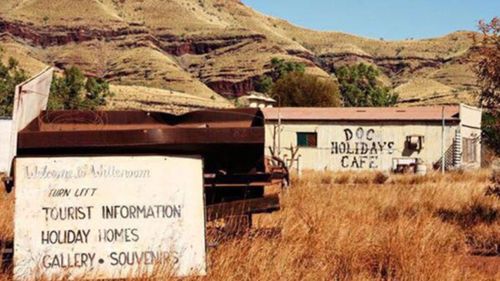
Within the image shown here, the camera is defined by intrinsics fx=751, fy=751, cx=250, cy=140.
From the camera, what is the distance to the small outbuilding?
3853 centimetres

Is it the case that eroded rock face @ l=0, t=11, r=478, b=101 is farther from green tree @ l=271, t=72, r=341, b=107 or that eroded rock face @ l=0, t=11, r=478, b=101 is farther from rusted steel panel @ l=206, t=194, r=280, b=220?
rusted steel panel @ l=206, t=194, r=280, b=220

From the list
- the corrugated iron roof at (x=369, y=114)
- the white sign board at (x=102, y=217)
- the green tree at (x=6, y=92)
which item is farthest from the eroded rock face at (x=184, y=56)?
the white sign board at (x=102, y=217)

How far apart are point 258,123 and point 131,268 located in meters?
1.84

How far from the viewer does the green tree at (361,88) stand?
249 feet

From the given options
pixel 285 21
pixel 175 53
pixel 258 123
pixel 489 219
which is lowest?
pixel 489 219

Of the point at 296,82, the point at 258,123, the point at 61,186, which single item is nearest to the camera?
the point at 61,186

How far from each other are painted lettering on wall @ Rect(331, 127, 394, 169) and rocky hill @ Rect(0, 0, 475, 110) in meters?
58.0

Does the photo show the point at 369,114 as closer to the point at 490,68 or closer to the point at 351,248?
the point at 490,68

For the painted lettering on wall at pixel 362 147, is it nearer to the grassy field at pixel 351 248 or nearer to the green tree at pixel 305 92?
the green tree at pixel 305 92

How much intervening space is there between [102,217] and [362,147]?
1381 inches

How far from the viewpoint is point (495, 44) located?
11297 mm

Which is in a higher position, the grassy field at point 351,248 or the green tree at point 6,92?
the green tree at point 6,92

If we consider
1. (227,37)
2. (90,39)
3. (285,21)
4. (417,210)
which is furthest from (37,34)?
(417,210)

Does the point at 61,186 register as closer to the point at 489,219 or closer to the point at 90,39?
the point at 489,219
